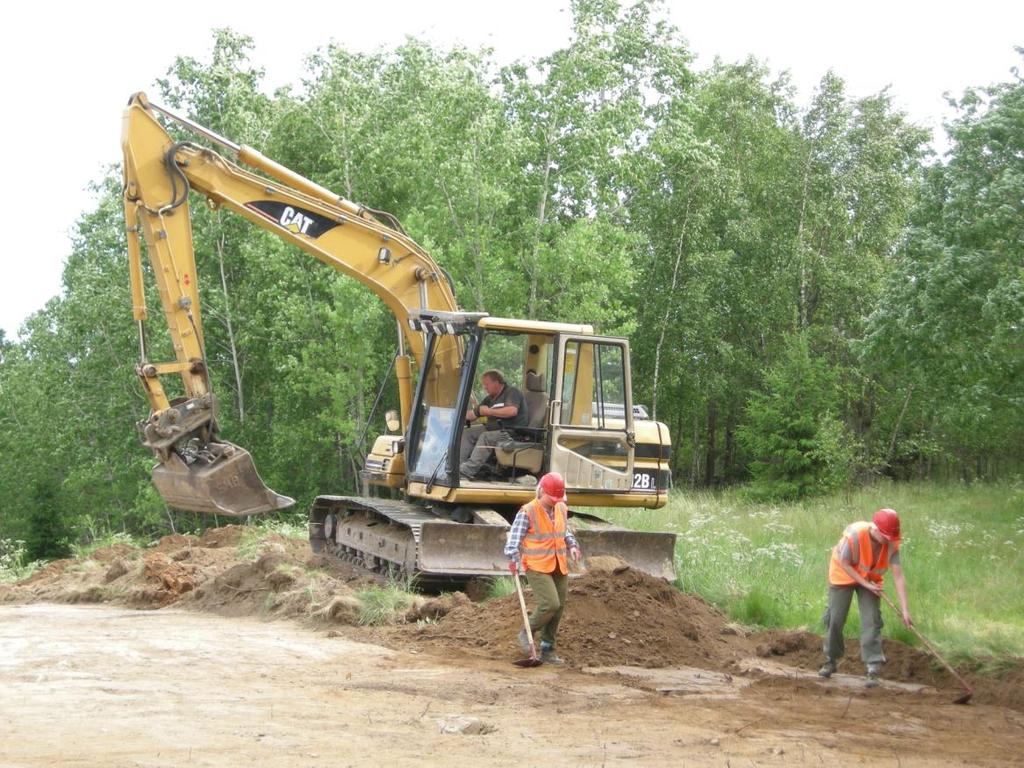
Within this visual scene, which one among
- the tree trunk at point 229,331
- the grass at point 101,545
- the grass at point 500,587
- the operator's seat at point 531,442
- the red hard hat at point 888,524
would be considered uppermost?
the tree trunk at point 229,331

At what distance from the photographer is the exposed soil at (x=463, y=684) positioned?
7395 millimetres

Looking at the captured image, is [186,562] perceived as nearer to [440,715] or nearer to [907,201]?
[440,715]

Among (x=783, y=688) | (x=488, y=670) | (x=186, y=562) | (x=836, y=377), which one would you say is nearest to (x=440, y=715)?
(x=488, y=670)

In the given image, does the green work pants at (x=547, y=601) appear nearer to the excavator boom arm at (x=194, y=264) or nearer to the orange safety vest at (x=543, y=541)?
the orange safety vest at (x=543, y=541)

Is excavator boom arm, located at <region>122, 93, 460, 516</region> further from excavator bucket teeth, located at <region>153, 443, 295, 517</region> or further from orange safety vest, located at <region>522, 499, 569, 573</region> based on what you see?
orange safety vest, located at <region>522, 499, 569, 573</region>

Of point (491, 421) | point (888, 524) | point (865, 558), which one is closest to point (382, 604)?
point (491, 421)

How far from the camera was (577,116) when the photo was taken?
30.6 meters

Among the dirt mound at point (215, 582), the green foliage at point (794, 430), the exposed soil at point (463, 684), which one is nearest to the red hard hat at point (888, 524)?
the exposed soil at point (463, 684)

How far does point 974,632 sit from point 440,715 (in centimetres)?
529

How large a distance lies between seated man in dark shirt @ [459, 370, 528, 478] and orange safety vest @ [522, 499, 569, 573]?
8.40 feet

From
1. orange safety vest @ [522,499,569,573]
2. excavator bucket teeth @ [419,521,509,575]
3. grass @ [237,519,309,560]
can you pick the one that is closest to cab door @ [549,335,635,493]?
excavator bucket teeth @ [419,521,509,575]

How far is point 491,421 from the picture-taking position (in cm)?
1374

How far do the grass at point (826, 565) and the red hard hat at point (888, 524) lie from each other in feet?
4.17

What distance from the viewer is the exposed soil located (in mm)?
7395
